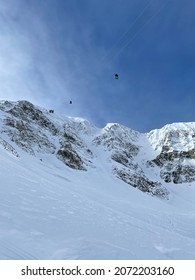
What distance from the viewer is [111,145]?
113 metres

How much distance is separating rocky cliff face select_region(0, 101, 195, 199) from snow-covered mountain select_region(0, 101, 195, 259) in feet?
1.02

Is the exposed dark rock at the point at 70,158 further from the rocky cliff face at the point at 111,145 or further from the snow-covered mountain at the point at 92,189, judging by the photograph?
the snow-covered mountain at the point at 92,189

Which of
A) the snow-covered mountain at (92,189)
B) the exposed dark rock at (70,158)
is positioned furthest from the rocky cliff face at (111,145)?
the snow-covered mountain at (92,189)

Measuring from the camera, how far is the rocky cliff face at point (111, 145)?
76000 millimetres

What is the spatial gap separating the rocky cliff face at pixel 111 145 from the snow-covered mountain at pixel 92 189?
312mm

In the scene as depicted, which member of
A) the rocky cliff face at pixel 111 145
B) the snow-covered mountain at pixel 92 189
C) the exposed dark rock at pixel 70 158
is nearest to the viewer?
the snow-covered mountain at pixel 92 189

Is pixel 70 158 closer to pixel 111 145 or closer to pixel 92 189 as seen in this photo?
pixel 111 145

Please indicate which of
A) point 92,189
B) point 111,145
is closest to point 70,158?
point 111,145

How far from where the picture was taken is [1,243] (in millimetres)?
7195

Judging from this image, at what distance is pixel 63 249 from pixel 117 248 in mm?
1916

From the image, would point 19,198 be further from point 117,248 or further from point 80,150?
point 80,150

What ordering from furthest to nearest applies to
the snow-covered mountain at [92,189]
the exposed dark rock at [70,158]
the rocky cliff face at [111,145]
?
the rocky cliff face at [111,145] → the exposed dark rock at [70,158] → the snow-covered mountain at [92,189]
